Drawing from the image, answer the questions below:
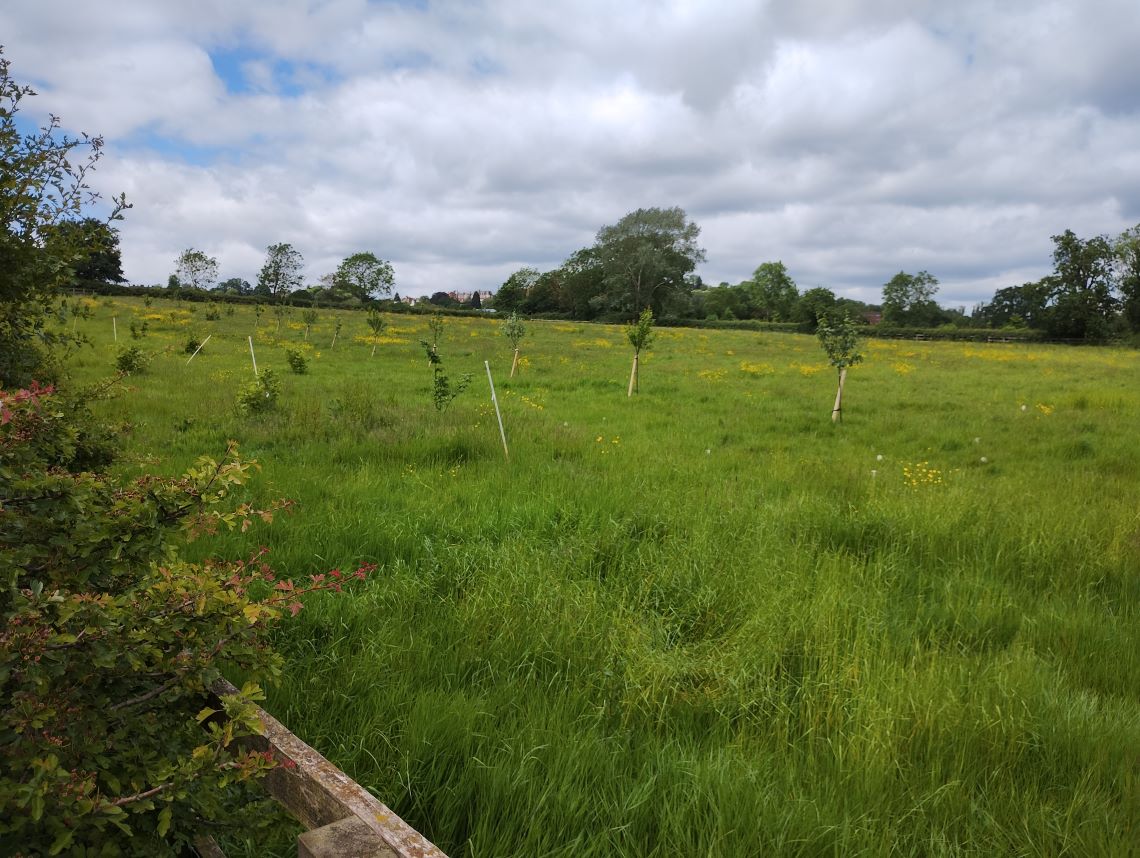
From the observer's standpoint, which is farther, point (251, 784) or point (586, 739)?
point (586, 739)

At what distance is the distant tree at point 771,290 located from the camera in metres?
114

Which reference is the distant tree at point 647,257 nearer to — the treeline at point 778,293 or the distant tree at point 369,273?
the treeline at point 778,293

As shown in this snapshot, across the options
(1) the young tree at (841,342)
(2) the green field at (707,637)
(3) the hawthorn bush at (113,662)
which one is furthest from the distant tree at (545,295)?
(3) the hawthorn bush at (113,662)

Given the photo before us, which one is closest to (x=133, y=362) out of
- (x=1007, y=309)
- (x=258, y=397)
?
(x=258, y=397)

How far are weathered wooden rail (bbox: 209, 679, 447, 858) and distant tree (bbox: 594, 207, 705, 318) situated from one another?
239ft

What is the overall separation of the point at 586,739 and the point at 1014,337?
220 feet

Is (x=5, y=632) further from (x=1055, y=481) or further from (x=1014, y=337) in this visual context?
(x=1014, y=337)

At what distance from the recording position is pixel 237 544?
189 inches

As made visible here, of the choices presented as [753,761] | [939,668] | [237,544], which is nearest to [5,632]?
[753,761]

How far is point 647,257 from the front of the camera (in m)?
72.9

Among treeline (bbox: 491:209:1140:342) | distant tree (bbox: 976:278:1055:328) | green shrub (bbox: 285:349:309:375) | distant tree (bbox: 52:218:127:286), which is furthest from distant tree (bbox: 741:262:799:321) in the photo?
distant tree (bbox: 52:218:127:286)

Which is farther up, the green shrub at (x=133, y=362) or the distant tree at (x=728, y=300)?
the distant tree at (x=728, y=300)

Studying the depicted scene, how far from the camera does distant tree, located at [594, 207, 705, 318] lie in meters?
74.1

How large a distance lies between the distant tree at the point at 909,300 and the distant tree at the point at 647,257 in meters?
40.5
